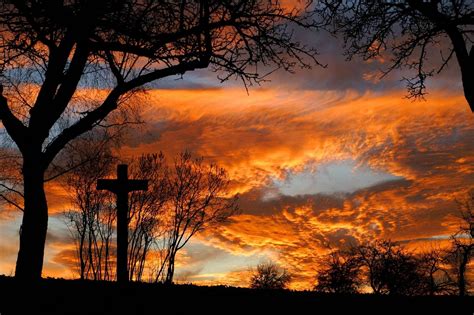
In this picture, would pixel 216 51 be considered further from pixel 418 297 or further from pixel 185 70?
pixel 418 297

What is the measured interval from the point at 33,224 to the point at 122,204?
400cm

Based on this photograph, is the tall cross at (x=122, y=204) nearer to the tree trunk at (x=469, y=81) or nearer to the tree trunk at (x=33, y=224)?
the tree trunk at (x=33, y=224)

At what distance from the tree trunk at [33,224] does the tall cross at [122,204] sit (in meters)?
3.44

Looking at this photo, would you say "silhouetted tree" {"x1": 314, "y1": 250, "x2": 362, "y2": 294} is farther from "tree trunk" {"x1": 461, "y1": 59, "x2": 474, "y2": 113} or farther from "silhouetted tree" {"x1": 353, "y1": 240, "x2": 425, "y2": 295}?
"tree trunk" {"x1": 461, "y1": 59, "x2": 474, "y2": 113}

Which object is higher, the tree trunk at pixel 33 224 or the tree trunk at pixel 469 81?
the tree trunk at pixel 469 81

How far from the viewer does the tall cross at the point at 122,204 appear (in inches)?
619

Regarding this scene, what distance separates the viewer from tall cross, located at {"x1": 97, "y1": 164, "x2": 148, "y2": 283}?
1571cm

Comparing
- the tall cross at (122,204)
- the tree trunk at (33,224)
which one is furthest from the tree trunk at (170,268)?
the tree trunk at (33,224)

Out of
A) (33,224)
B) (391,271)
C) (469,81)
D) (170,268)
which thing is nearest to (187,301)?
(33,224)

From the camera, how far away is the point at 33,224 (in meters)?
12.4

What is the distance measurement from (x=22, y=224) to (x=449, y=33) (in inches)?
429

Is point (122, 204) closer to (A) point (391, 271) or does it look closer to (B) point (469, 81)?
(B) point (469, 81)

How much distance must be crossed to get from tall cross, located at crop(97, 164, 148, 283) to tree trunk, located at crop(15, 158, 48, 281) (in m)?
3.44

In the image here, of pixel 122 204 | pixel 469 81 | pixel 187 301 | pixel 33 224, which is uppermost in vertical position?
pixel 469 81
